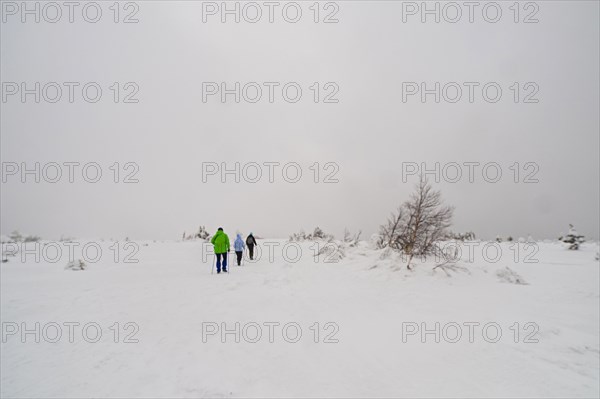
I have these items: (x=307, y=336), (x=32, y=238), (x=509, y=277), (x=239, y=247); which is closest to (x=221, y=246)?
(x=239, y=247)

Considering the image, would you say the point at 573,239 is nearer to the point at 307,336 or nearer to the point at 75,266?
the point at 307,336

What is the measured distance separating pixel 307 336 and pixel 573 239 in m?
21.2

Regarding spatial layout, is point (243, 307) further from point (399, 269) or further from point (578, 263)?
point (578, 263)

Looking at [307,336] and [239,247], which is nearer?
→ [307,336]

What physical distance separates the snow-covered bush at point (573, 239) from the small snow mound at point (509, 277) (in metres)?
11.1

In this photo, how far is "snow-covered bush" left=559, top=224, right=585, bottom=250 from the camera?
1805 cm

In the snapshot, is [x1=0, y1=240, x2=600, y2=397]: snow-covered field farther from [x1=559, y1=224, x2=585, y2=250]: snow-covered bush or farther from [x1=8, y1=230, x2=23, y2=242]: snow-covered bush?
[x1=8, y1=230, x2=23, y2=242]: snow-covered bush

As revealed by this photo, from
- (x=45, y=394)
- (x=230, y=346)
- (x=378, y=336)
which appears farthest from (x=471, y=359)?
(x=45, y=394)

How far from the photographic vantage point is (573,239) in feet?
61.6

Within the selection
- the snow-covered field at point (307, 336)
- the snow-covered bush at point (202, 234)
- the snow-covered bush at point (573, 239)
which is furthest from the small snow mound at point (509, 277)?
the snow-covered bush at point (202, 234)

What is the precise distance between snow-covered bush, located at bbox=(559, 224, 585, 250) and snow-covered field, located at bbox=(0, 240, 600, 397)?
8772 mm

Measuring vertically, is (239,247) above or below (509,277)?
above

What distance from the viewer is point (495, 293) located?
947cm

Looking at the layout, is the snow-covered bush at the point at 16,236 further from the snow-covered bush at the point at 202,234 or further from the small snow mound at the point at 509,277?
the small snow mound at the point at 509,277
